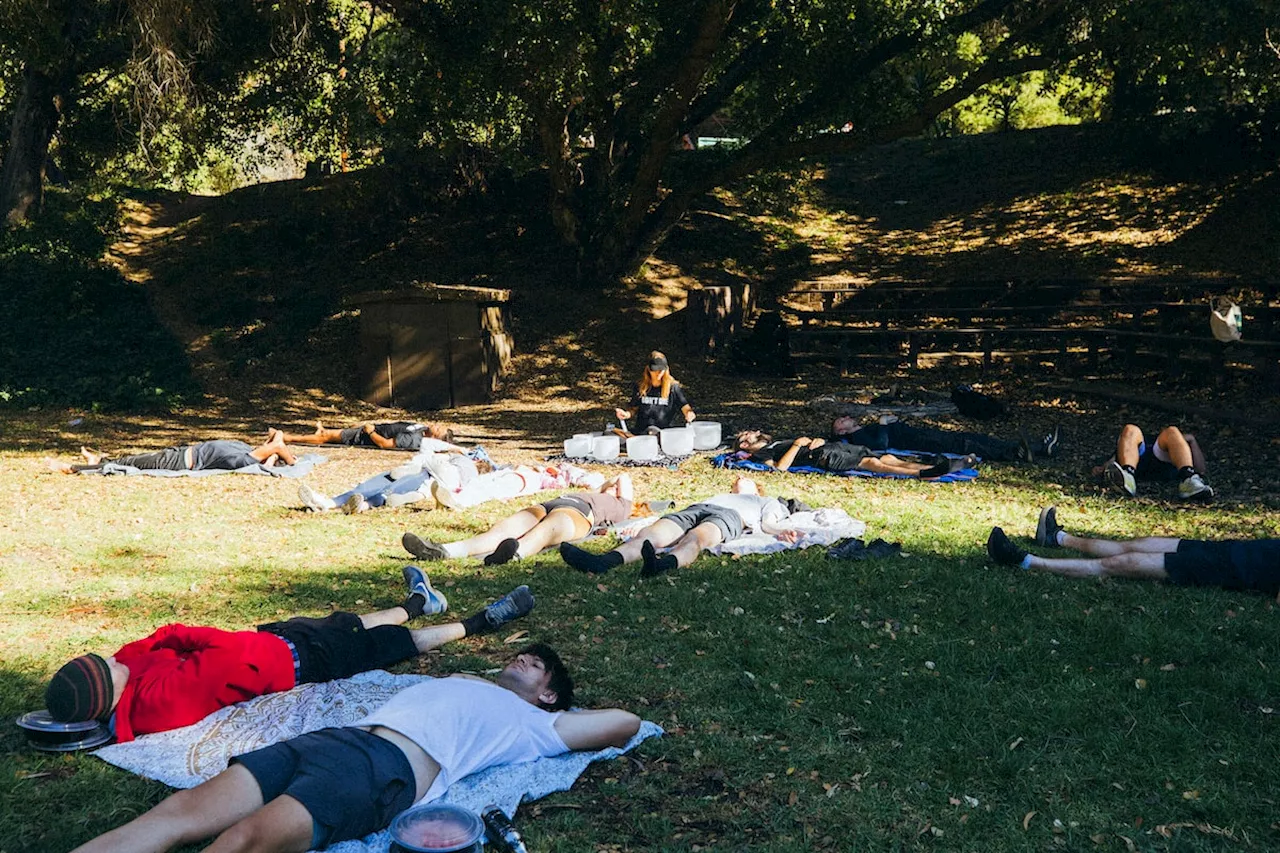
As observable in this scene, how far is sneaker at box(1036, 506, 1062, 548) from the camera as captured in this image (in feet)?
23.6

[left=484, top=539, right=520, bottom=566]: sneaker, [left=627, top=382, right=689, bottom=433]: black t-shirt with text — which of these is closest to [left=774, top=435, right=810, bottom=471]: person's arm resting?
[left=627, top=382, right=689, bottom=433]: black t-shirt with text

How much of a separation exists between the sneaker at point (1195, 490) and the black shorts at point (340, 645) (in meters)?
6.92

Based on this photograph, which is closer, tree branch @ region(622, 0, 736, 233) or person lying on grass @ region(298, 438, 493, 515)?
person lying on grass @ region(298, 438, 493, 515)

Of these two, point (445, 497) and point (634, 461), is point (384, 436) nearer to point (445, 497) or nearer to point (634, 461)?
point (634, 461)

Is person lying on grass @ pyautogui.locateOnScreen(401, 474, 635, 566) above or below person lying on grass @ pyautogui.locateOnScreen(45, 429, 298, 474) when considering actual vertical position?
below

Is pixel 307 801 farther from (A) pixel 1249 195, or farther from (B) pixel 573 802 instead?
(A) pixel 1249 195

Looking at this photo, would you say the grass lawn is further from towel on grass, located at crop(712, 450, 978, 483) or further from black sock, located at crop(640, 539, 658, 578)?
towel on grass, located at crop(712, 450, 978, 483)

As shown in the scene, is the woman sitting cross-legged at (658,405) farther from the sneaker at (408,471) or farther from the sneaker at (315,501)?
the sneaker at (315,501)

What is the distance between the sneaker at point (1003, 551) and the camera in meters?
6.61

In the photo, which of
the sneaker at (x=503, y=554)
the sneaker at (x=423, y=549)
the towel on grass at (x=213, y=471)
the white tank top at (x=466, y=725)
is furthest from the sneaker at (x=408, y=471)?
the white tank top at (x=466, y=725)

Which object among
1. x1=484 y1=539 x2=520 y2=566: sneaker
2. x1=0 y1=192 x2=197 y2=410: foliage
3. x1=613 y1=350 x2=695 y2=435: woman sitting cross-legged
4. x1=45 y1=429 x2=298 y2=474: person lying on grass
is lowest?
x1=484 y1=539 x2=520 y2=566: sneaker

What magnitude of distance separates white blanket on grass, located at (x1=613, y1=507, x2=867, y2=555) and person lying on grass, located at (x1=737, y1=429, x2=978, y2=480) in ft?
8.29

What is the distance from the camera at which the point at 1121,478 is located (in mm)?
9305

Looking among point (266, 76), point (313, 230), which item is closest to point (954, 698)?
point (266, 76)
